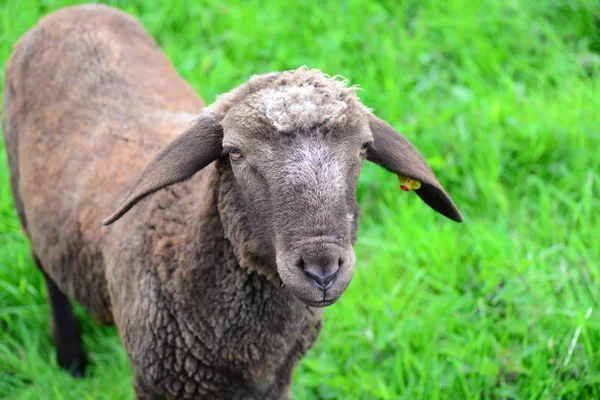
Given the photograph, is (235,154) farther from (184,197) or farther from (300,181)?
(184,197)

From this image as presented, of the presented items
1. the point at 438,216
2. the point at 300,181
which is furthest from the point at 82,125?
the point at 438,216

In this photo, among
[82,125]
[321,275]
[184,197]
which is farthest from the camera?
[82,125]

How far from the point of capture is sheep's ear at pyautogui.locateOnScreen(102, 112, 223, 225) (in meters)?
2.97

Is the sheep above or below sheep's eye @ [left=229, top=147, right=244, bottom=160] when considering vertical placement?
below

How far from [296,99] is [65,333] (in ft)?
8.60

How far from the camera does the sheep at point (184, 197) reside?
2.82 m

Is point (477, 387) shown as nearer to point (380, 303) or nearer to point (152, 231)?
point (380, 303)

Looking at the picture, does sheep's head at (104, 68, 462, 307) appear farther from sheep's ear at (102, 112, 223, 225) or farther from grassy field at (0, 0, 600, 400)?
grassy field at (0, 0, 600, 400)

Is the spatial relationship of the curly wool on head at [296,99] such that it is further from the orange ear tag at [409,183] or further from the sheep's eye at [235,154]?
the orange ear tag at [409,183]

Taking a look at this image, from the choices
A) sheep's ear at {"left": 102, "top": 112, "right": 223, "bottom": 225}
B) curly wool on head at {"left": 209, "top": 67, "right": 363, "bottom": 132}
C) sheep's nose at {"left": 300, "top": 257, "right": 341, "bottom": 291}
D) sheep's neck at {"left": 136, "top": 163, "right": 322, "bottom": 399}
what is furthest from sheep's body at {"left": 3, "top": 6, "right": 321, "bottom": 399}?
sheep's nose at {"left": 300, "top": 257, "right": 341, "bottom": 291}

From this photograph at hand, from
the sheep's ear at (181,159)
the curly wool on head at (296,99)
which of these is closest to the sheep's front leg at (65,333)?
the sheep's ear at (181,159)

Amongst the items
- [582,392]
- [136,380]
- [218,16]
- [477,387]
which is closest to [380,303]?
[477,387]

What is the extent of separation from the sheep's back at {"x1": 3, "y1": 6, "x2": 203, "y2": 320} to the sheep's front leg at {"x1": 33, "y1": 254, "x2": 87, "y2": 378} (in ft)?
1.33

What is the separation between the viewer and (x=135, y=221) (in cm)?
358
